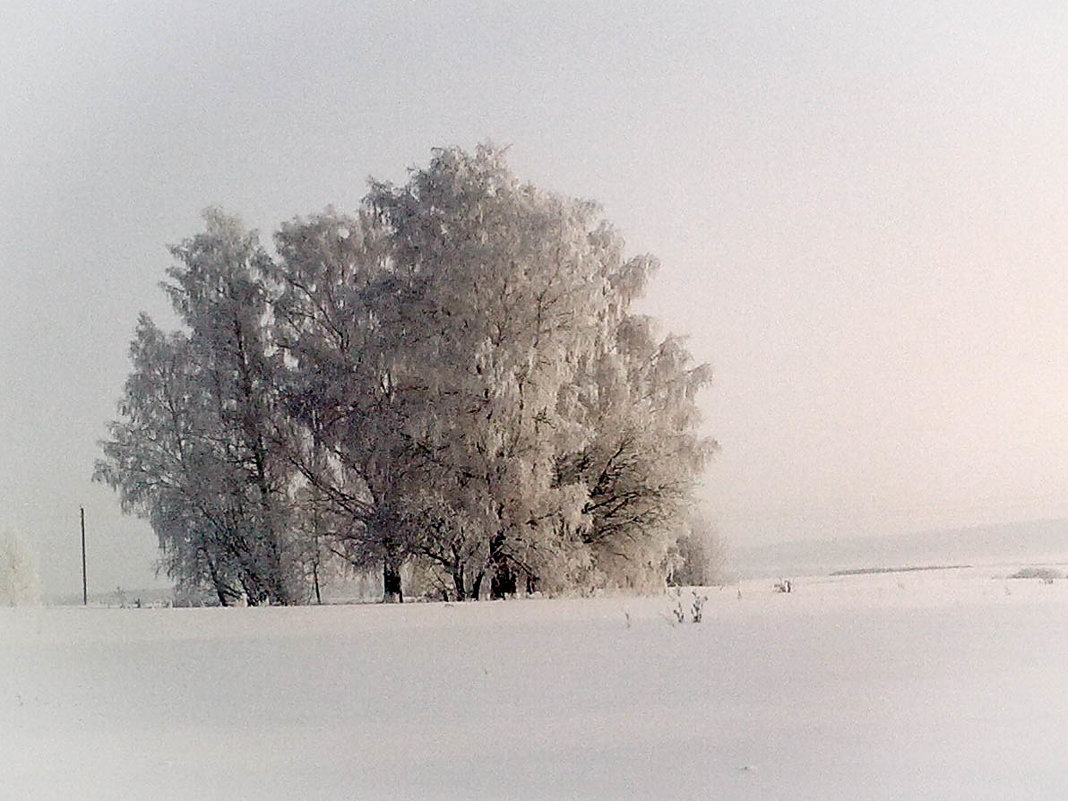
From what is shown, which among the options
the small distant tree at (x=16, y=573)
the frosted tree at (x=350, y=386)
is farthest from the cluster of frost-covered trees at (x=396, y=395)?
the small distant tree at (x=16, y=573)

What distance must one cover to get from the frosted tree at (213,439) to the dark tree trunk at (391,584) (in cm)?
56

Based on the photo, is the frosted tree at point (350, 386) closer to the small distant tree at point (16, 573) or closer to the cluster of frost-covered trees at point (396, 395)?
the cluster of frost-covered trees at point (396, 395)

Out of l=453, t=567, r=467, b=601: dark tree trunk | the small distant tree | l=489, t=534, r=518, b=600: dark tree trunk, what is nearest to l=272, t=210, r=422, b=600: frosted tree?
l=453, t=567, r=467, b=601: dark tree trunk

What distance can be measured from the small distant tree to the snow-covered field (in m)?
0.11

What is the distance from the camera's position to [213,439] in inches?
239

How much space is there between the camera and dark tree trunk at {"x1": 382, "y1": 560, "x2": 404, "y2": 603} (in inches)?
260

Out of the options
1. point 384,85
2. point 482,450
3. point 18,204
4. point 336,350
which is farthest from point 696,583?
point 18,204

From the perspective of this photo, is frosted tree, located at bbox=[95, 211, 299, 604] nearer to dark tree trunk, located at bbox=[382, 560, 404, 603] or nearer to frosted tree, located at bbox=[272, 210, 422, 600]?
frosted tree, located at bbox=[272, 210, 422, 600]

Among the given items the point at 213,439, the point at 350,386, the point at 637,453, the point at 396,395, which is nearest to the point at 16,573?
the point at 213,439

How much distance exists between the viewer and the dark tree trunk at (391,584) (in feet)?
21.6

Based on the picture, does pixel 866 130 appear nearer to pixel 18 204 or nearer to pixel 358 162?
pixel 358 162

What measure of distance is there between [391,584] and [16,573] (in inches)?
84.1

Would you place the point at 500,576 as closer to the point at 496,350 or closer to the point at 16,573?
the point at 496,350

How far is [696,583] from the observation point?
6570mm
